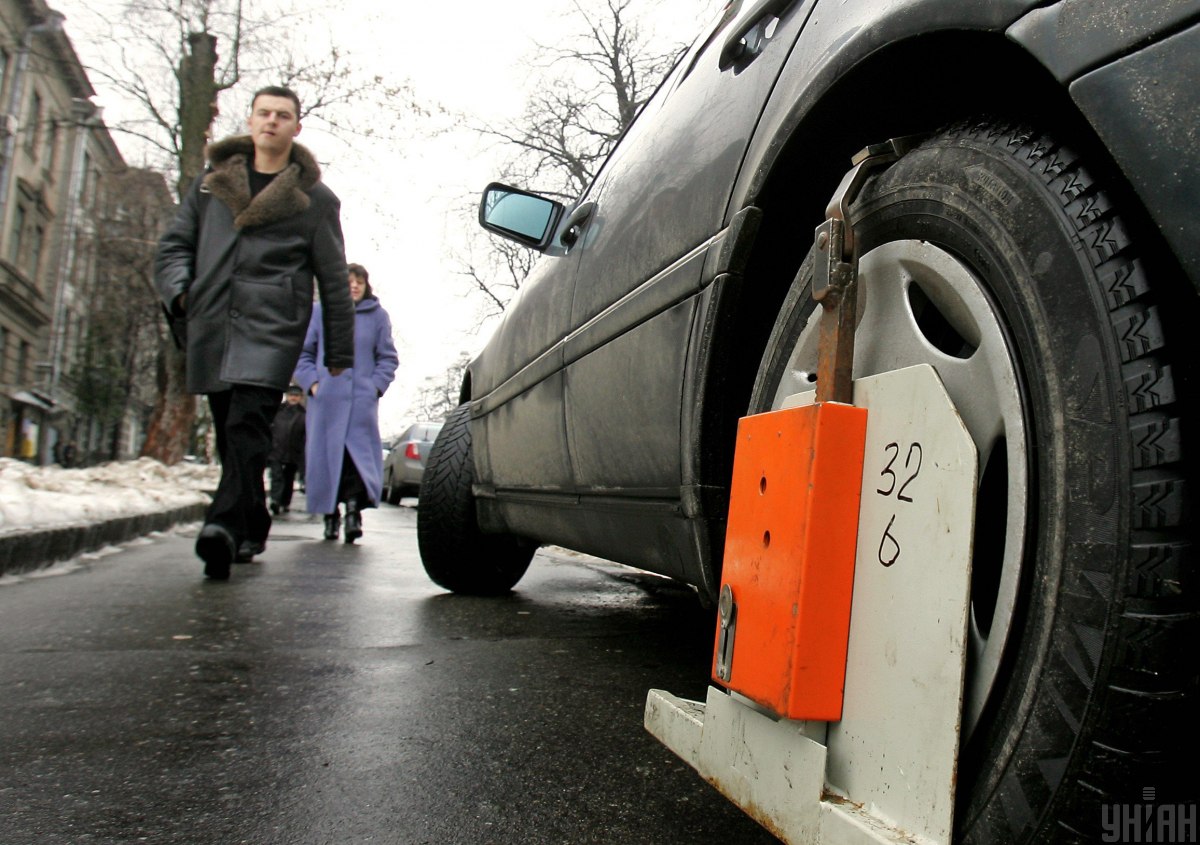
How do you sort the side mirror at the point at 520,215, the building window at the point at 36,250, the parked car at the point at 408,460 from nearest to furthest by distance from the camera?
the side mirror at the point at 520,215 → the parked car at the point at 408,460 → the building window at the point at 36,250

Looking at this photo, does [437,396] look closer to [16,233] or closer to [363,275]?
[16,233]

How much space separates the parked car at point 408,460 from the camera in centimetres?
1603

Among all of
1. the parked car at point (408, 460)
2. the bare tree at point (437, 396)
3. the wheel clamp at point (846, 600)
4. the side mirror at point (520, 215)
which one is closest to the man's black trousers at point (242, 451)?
the side mirror at point (520, 215)

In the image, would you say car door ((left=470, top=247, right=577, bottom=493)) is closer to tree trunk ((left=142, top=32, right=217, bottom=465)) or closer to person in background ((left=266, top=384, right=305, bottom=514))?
person in background ((left=266, top=384, right=305, bottom=514))

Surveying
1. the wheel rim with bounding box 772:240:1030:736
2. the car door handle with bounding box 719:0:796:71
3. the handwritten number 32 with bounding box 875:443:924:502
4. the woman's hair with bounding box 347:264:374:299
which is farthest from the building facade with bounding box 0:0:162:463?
the handwritten number 32 with bounding box 875:443:924:502

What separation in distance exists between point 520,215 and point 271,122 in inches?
73.0

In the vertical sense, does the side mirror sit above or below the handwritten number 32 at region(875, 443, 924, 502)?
above

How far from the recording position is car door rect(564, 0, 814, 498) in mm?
1601

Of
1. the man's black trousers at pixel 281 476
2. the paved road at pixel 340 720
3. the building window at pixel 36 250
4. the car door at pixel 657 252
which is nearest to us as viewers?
the paved road at pixel 340 720

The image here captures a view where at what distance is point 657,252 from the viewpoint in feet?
5.94

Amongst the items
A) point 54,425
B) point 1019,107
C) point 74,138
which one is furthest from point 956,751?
point 74,138

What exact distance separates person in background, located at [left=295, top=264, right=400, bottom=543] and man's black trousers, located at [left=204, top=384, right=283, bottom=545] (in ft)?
A: 6.90

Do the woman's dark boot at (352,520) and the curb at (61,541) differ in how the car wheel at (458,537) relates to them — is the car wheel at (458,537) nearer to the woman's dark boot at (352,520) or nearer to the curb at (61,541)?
the curb at (61,541)

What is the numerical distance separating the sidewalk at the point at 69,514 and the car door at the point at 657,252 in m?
3.11
